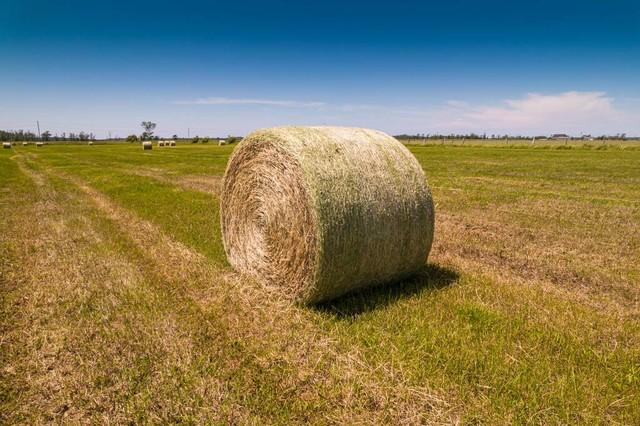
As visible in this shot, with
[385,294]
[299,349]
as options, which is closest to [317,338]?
[299,349]

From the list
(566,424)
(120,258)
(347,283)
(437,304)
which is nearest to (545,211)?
(437,304)

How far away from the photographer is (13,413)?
3.29 meters

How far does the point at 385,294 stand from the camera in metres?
5.43

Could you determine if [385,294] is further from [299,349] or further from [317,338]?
[299,349]

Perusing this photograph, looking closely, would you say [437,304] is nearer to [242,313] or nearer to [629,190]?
[242,313]

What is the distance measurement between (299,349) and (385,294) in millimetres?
1711

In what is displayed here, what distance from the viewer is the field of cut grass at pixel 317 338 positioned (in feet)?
11.0

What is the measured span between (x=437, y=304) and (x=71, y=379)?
4126mm

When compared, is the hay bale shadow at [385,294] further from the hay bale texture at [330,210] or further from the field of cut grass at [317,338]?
the hay bale texture at [330,210]

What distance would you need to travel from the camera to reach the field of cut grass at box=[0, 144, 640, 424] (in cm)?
336

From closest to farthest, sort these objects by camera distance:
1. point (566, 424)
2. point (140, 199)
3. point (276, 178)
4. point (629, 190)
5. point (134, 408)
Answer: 1. point (566, 424)
2. point (134, 408)
3. point (276, 178)
4. point (140, 199)
5. point (629, 190)

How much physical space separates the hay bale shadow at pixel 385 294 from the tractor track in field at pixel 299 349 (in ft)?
1.48

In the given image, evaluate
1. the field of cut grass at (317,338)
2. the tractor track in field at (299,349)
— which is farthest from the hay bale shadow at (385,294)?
the tractor track in field at (299,349)

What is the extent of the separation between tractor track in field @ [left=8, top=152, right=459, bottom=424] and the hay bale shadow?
451 millimetres
